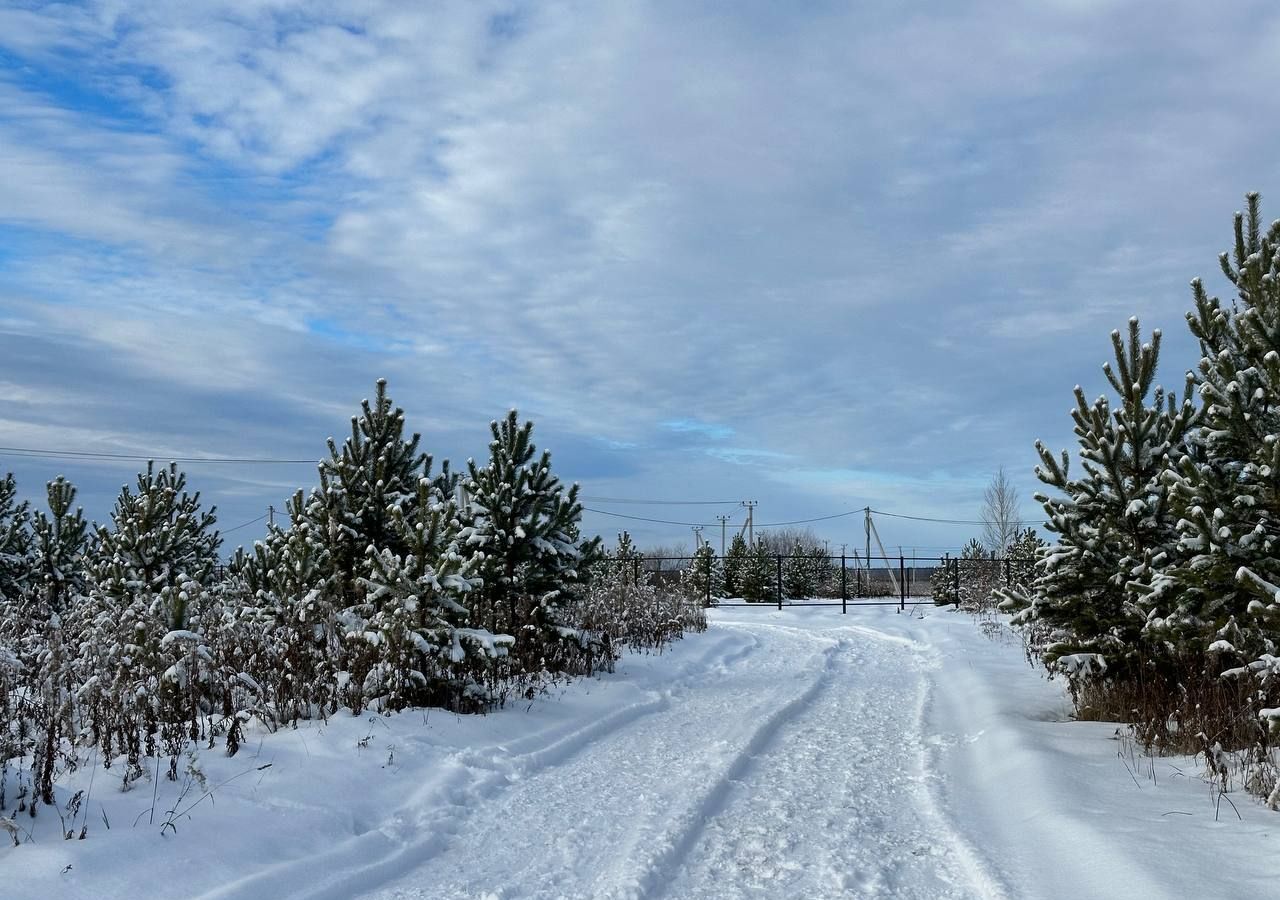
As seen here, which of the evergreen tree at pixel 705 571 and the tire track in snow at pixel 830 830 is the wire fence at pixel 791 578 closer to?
the evergreen tree at pixel 705 571

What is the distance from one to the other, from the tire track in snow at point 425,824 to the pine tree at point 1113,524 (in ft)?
17.6

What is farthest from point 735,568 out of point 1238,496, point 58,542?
point 1238,496

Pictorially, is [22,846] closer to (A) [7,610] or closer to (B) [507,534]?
(B) [507,534]

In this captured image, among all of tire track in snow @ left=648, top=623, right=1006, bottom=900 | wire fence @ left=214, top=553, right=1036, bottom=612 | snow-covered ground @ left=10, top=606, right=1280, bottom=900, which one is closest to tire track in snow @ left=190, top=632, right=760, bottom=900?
snow-covered ground @ left=10, top=606, right=1280, bottom=900

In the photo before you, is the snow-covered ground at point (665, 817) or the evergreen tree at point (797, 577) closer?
the snow-covered ground at point (665, 817)

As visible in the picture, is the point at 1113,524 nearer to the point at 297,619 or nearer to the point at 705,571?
the point at 297,619

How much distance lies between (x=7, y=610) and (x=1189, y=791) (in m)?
14.4

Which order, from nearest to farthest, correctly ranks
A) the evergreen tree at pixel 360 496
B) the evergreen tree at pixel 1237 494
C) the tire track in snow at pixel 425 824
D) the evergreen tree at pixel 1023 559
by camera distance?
the tire track in snow at pixel 425 824, the evergreen tree at pixel 1237 494, the evergreen tree at pixel 360 496, the evergreen tree at pixel 1023 559

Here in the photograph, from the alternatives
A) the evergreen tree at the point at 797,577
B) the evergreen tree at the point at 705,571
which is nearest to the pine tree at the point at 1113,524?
the evergreen tree at the point at 705,571

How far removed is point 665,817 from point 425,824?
5.46 feet

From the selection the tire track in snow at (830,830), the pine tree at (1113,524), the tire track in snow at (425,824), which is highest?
the pine tree at (1113,524)

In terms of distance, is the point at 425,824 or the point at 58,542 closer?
the point at 425,824

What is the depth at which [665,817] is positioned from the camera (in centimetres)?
634

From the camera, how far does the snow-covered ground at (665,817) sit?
505cm
